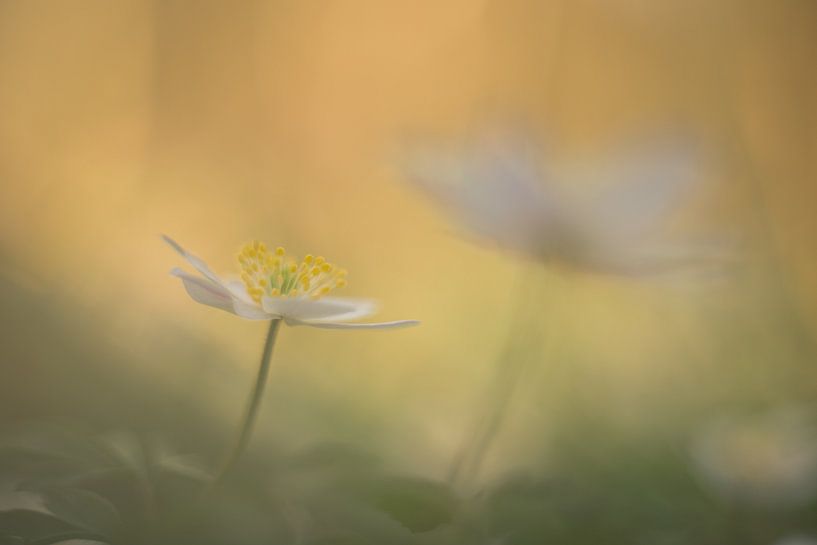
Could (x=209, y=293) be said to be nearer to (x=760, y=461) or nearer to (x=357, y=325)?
(x=357, y=325)

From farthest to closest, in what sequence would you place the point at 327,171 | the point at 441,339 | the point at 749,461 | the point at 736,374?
1. the point at 327,171
2. the point at 441,339
3. the point at 736,374
4. the point at 749,461

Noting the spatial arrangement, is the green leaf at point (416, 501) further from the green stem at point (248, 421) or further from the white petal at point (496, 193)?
the white petal at point (496, 193)

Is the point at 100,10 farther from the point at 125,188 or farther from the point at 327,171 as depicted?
the point at 327,171

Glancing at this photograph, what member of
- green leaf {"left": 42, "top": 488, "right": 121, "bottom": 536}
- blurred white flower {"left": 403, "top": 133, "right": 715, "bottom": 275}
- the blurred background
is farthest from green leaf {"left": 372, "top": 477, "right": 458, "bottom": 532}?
blurred white flower {"left": 403, "top": 133, "right": 715, "bottom": 275}

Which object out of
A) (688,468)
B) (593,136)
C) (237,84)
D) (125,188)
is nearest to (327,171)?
(237,84)

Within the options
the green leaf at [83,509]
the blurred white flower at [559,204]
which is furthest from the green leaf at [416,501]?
the blurred white flower at [559,204]

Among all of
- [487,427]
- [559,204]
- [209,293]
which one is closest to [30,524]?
[209,293]
